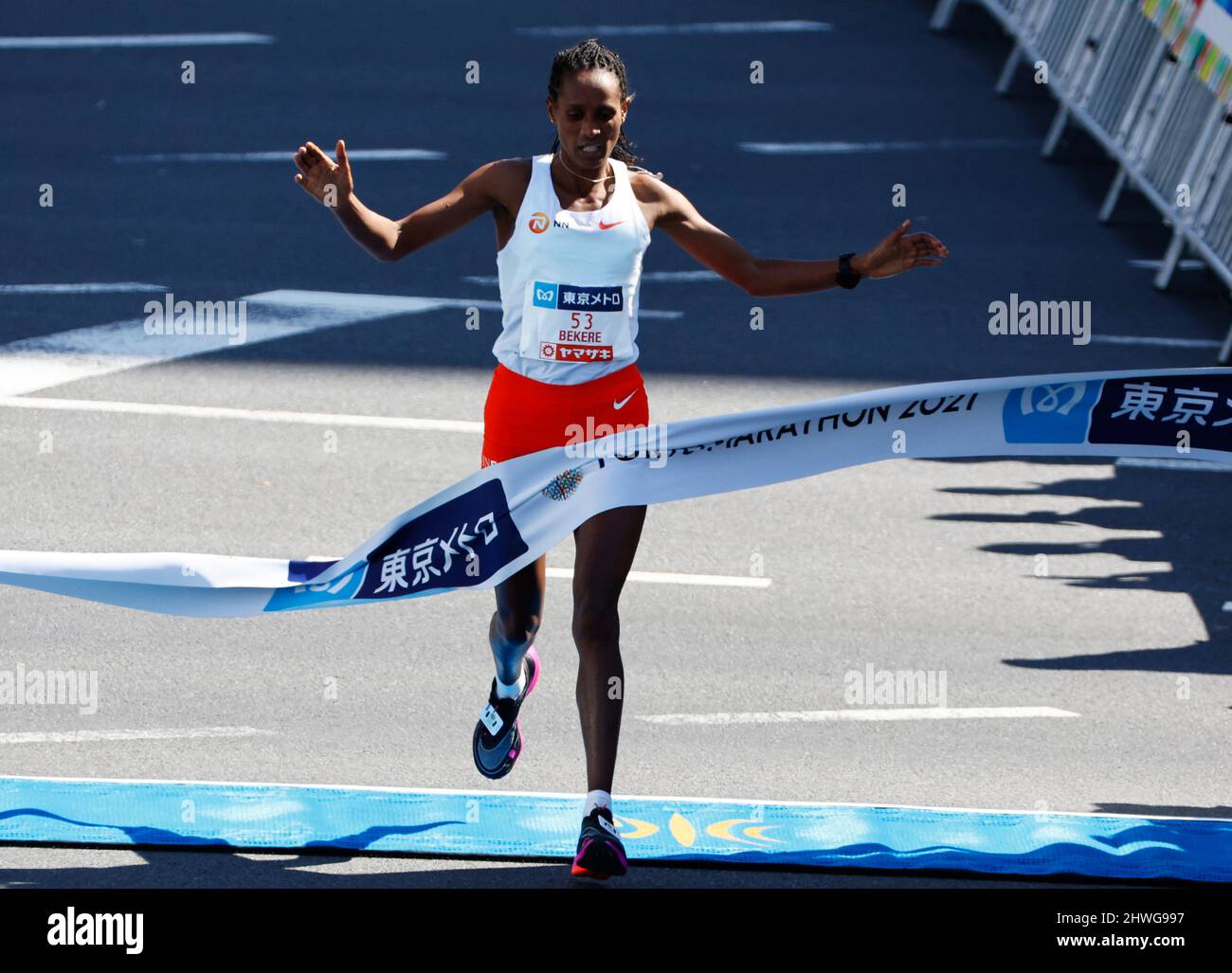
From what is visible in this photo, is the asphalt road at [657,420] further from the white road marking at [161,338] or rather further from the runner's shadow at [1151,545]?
the white road marking at [161,338]

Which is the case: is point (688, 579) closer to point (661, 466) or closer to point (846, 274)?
point (661, 466)

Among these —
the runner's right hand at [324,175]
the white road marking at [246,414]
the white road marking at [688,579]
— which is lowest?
the white road marking at [688,579]

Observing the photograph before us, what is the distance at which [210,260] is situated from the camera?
1454cm

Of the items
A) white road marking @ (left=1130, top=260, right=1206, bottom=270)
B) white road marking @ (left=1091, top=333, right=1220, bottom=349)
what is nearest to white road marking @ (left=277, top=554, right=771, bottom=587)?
white road marking @ (left=1091, top=333, right=1220, bottom=349)

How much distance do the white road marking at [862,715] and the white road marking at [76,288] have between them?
6831 millimetres

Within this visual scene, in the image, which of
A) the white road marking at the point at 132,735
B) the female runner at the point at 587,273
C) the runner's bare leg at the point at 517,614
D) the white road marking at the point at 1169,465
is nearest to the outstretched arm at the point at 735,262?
the female runner at the point at 587,273

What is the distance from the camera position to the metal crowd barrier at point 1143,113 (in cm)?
1455

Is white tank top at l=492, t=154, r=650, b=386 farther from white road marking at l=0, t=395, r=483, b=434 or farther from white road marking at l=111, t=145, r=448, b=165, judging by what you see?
white road marking at l=111, t=145, r=448, b=165

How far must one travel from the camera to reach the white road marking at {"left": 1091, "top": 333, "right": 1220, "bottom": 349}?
553 inches

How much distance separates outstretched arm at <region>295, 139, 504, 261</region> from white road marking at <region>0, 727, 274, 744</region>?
2237mm

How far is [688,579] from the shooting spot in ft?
33.4
